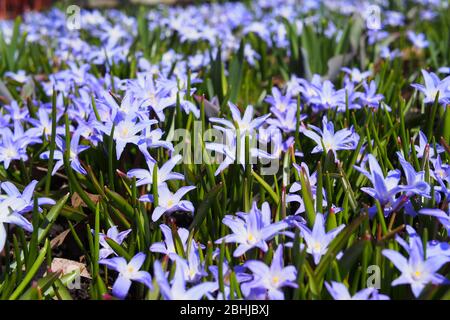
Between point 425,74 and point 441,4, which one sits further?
point 441,4

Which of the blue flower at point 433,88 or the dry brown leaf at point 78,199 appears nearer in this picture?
the dry brown leaf at point 78,199

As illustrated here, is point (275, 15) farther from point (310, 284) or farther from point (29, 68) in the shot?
point (310, 284)

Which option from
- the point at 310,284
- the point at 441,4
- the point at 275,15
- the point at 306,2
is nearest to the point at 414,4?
the point at 441,4

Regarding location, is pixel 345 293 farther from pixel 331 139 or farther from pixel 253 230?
pixel 331 139

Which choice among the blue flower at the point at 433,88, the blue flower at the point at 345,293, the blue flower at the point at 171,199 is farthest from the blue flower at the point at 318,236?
the blue flower at the point at 433,88

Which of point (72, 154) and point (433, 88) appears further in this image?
point (433, 88)

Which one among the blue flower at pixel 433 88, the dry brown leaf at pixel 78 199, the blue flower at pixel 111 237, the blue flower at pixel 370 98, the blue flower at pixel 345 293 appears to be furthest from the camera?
the blue flower at pixel 370 98

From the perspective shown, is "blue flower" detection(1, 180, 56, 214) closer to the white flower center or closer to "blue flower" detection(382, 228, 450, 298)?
the white flower center

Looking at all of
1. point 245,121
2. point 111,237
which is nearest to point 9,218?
point 111,237

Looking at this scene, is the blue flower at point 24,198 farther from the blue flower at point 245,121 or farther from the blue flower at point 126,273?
the blue flower at point 245,121
